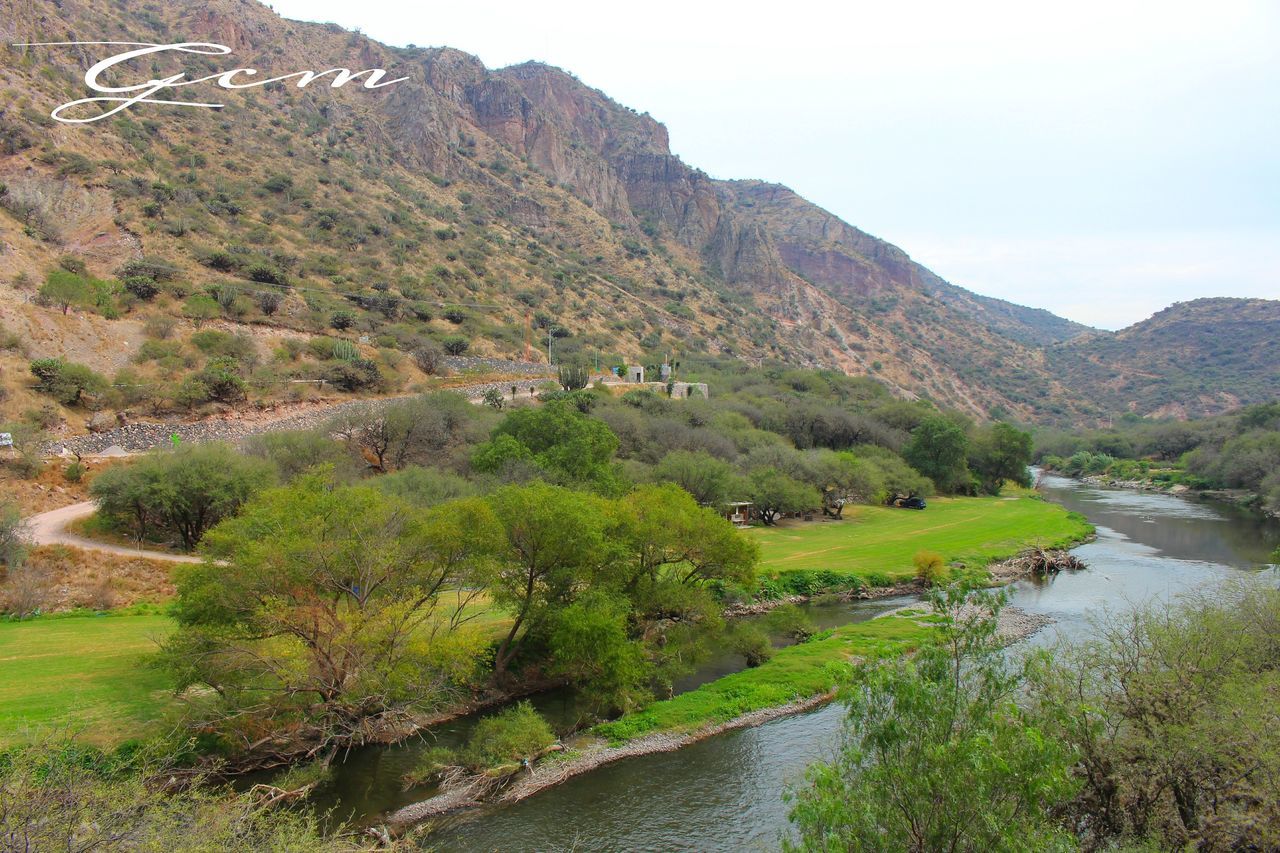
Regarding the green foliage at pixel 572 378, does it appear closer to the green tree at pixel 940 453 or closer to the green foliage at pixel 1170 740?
the green tree at pixel 940 453

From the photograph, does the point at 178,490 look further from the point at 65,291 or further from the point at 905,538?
the point at 905,538

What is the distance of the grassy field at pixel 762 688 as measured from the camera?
19.6 meters

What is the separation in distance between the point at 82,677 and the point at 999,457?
76.0 metres

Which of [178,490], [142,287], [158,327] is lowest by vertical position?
[178,490]

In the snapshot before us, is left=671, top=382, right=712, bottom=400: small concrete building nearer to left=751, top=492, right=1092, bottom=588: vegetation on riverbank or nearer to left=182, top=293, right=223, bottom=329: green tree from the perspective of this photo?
left=751, top=492, right=1092, bottom=588: vegetation on riverbank

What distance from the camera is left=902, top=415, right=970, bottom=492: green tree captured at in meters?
67.4

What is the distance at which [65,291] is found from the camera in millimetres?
42094

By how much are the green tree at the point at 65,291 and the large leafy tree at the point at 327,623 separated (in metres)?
32.6

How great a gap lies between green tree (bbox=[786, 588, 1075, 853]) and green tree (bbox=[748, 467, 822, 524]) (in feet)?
125

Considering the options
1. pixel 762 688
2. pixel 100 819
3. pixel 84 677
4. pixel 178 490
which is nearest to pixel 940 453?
pixel 762 688

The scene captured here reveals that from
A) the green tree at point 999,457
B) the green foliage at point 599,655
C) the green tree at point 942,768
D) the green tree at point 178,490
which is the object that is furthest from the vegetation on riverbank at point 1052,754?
the green tree at point 999,457

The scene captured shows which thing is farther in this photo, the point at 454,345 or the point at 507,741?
the point at 454,345

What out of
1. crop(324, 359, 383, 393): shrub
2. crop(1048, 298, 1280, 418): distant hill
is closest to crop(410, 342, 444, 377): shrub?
crop(324, 359, 383, 393): shrub

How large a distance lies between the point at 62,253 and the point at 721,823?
60041 millimetres
